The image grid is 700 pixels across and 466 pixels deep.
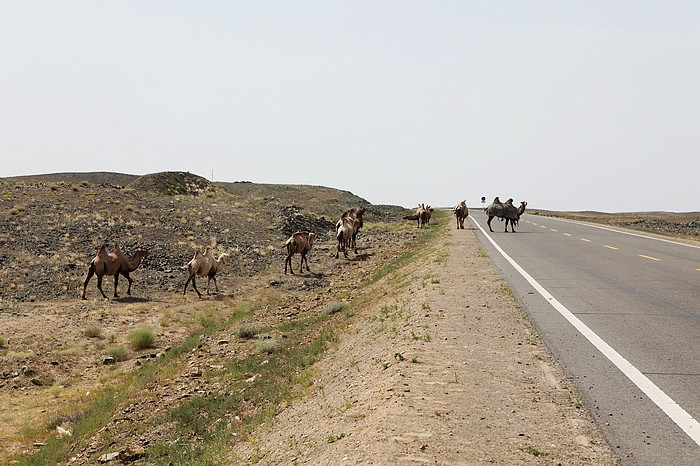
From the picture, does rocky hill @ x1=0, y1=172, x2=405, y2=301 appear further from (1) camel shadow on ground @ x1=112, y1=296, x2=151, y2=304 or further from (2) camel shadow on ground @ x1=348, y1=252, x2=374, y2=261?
(2) camel shadow on ground @ x1=348, y1=252, x2=374, y2=261

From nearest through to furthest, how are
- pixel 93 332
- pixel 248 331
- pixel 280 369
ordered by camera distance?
1. pixel 280 369
2. pixel 248 331
3. pixel 93 332

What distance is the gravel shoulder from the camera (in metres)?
4.75

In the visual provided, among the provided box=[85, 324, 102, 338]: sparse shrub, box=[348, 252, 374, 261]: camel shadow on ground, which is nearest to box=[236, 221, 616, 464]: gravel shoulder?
box=[85, 324, 102, 338]: sparse shrub

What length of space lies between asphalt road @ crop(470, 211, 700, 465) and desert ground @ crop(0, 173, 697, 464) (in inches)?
10.9

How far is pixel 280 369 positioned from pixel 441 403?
17.3 ft

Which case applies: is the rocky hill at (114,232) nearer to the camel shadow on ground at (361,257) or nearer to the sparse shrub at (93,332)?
the camel shadow on ground at (361,257)

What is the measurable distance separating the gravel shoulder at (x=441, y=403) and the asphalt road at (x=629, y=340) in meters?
0.26

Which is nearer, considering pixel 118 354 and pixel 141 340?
pixel 118 354

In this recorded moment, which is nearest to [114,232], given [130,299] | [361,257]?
[130,299]

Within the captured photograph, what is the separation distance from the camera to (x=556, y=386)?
20.4ft

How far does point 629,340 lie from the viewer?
7.98 metres

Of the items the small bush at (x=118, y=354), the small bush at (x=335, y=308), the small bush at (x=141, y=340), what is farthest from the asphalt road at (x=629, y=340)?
the small bush at (x=118, y=354)

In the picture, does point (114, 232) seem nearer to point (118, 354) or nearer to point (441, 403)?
point (118, 354)

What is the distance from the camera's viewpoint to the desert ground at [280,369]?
5312 mm
